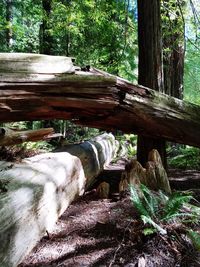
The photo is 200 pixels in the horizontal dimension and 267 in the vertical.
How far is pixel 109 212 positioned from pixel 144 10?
13.0 ft

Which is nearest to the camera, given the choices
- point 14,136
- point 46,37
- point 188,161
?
point 14,136

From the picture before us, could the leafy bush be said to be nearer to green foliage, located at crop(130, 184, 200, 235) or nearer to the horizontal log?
green foliage, located at crop(130, 184, 200, 235)

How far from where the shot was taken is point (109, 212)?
417cm

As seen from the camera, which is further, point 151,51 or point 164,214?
point 151,51

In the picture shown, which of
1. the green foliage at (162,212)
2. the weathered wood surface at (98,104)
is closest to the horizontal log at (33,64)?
the weathered wood surface at (98,104)

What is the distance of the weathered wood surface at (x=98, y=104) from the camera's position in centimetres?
406

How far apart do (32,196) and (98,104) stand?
192 centimetres

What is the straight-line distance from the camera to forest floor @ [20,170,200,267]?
3.00 meters

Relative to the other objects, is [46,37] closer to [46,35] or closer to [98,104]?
[46,35]

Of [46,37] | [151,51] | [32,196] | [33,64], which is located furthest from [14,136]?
[46,37]

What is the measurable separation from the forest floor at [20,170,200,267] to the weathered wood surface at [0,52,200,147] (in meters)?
1.54

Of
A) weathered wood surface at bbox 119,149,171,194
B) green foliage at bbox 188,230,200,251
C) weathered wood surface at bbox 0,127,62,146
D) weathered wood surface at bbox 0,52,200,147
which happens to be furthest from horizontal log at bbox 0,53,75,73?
green foliage at bbox 188,230,200,251

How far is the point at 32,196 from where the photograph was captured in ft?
11.1

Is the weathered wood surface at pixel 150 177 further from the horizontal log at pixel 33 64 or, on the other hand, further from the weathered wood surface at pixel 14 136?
the horizontal log at pixel 33 64
